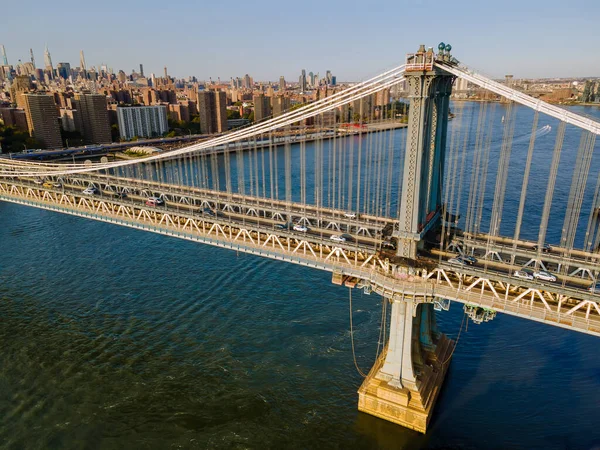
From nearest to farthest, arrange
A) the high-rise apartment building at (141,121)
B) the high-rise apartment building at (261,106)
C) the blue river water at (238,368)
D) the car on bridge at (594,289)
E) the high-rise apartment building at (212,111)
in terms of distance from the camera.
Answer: the car on bridge at (594,289) < the blue river water at (238,368) < the high-rise apartment building at (141,121) < the high-rise apartment building at (212,111) < the high-rise apartment building at (261,106)

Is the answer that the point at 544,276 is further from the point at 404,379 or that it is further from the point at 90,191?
the point at 90,191

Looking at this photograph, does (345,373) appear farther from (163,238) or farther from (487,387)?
(163,238)

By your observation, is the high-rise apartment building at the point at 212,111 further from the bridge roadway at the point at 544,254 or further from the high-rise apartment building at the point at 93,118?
the bridge roadway at the point at 544,254

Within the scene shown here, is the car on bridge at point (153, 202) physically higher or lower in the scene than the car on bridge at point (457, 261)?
lower

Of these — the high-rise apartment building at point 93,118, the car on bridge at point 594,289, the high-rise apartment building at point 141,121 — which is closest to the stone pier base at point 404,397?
the car on bridge at point 594,289

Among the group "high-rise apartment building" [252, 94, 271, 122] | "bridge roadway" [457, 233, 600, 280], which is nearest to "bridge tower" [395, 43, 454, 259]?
"bridge roadway" [457, 233, 600, 280]

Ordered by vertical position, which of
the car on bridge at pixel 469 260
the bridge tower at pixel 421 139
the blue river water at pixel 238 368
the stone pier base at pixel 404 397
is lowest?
the blue river water at pixel 238 368

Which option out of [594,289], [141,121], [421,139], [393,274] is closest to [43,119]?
[141,121]
